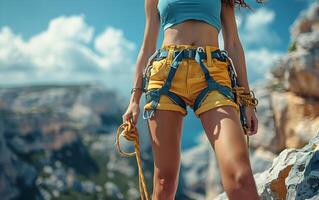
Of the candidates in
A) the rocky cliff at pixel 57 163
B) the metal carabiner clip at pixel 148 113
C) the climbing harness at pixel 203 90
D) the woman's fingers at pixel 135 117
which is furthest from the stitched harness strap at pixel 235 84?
the rocky cliff at pixel 57 163

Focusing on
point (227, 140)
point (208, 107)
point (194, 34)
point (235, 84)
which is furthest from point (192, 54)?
point (227, 140)

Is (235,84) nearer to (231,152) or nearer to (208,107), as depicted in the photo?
(208,107)

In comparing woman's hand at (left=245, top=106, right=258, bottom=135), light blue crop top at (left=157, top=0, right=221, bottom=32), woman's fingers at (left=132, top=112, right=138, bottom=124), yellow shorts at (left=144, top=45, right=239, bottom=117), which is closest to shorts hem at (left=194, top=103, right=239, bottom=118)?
yellow shorts at (left=144, top=45, right=239, bottom=117)

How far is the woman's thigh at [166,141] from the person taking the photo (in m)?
4.62

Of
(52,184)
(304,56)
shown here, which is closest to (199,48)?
(304,56)

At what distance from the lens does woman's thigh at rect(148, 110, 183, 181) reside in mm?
→ 4621

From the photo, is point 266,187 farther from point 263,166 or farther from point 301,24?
point 301,24

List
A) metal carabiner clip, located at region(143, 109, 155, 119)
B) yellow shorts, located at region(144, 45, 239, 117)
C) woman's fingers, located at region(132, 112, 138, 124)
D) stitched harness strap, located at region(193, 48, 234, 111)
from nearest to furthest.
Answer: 1. stitched harness strap, located at region(193, 48, 234, 111)
2. yellow shorts, located at region(144, 45, 239, 117)
3. metal carabiner clip, located at region(143, 109, 155, 119)
4. woman's fingers, located at region(132, 112, 138, 124)

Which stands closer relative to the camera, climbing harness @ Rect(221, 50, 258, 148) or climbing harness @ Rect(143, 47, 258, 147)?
climbing harness @ Rect(143, 47, 258, 147)

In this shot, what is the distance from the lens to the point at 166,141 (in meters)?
4.62

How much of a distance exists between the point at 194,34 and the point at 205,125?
3.73 ft

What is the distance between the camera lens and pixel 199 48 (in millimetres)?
4781

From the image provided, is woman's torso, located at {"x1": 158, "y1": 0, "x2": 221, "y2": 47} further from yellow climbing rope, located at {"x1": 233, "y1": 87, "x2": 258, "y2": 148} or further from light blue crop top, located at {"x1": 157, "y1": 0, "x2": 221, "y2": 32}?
yellow climbing rope, located at {"x1": 233, "y1": 87, "x2": 258, "y2": 148}

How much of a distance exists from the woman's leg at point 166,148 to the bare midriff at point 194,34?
0.87 metres
